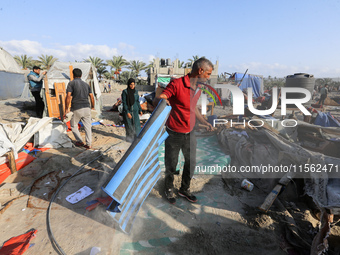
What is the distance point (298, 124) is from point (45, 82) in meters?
8.19

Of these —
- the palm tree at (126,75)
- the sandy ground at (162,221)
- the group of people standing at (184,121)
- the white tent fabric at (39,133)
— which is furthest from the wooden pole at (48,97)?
the palm tree at (126,75)

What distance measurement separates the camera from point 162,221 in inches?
98.2

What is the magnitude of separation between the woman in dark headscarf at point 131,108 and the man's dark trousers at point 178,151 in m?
2.48

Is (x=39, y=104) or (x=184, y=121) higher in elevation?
(x=184, y=121)

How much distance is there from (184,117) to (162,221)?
1.41 meters

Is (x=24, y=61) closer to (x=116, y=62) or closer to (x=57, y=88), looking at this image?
(x=116, y=62)

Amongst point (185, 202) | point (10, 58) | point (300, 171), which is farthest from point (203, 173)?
point (10, 58)

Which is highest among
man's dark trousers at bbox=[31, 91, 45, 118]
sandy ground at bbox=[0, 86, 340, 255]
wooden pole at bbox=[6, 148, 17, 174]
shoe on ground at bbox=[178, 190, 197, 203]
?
man's dark trousers at bbox=[31, 91, 45, 118]

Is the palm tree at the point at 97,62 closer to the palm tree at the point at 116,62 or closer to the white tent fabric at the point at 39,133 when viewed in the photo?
the palm tree at the point at 116,62

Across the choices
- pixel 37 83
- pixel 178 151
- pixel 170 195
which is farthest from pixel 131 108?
pixel 37 83

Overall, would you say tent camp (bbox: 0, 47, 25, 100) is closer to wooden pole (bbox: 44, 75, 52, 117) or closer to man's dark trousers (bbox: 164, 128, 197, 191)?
wooden pole (bbox: 44, 75, 52, 117)

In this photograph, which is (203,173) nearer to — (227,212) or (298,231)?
(227,212)

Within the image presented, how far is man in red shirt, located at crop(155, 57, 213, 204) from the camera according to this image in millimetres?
2451

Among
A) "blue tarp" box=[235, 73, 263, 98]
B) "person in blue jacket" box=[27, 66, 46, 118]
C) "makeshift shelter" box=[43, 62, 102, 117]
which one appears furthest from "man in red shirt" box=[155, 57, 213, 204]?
"blue tarp" box=[235, 73, 263, 98]
